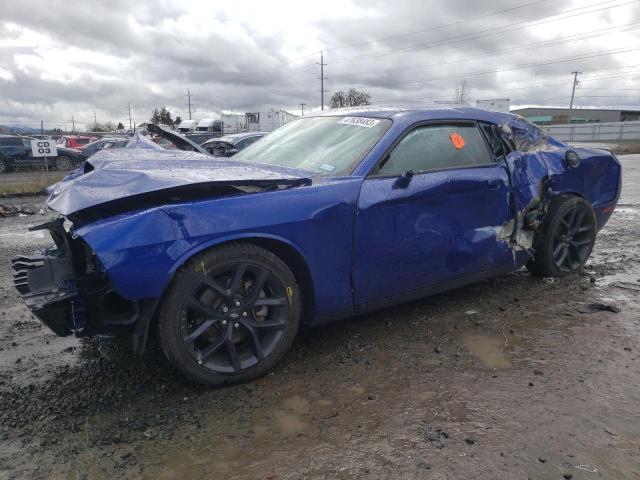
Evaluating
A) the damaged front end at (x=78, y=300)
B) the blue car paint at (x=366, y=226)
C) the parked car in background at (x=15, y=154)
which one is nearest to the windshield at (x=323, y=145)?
the blue car paint at (x=366, y=226)

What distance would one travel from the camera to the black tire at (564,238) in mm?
4203

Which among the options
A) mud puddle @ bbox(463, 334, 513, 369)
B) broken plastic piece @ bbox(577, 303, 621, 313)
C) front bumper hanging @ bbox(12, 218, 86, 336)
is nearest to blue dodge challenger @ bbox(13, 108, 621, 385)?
front bumper hanging @ bbox(12, 218, 86, 336)

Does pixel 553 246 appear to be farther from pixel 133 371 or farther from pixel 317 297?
pixel 133 371

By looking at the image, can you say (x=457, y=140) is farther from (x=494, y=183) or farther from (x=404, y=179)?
(x=404, y=179)

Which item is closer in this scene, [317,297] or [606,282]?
[317,297]

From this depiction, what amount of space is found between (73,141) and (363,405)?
25.2 m

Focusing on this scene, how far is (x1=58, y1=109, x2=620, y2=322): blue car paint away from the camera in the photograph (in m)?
2.33

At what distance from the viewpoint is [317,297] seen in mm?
2877

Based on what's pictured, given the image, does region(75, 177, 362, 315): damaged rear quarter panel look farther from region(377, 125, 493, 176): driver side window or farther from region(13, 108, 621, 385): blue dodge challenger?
region(377, 125, 493, 176): driver side window

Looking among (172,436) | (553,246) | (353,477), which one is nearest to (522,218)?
(553,246)

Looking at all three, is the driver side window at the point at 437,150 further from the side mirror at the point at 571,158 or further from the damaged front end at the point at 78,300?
the damaged front end at the point at 78,300

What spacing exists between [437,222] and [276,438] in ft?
5.75

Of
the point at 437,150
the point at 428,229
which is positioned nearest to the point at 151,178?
the point at 428,229

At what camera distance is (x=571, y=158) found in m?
4.23
